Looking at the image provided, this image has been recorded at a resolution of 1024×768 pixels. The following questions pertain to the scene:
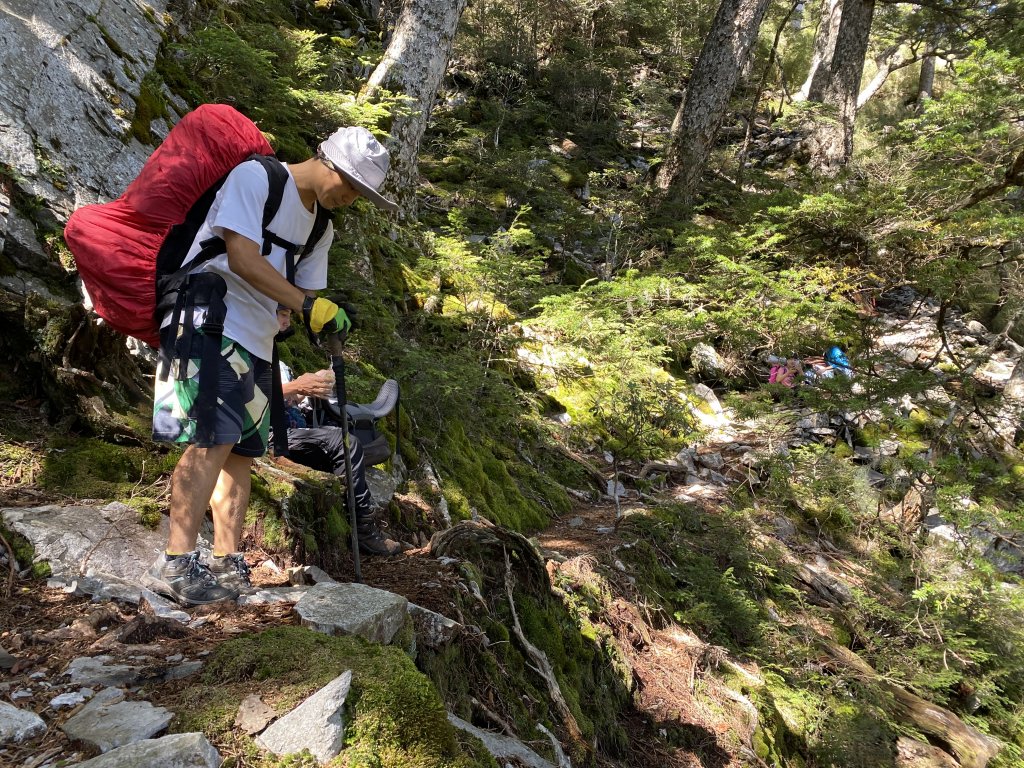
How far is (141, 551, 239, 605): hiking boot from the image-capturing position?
2535 mm

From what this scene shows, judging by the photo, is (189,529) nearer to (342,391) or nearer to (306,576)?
(306,576)

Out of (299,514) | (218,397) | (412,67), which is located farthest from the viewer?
(412,67)

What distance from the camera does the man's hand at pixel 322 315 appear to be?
2.60 meters

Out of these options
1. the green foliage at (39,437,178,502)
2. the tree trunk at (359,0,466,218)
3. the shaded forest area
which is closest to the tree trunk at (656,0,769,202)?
the shaded forest area

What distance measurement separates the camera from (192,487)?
251 cm

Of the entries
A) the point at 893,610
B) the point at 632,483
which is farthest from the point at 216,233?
the point at 893,610

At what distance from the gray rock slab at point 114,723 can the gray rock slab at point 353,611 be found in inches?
25.1

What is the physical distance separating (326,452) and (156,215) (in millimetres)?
1639

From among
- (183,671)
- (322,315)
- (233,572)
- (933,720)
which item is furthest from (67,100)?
(933,720)

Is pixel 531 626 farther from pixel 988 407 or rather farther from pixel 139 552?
pixel 988 407

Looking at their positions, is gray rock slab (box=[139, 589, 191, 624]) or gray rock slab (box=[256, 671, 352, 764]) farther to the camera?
gray rock slab (box=[139, 589, 191, 624])

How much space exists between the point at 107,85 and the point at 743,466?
8.45m

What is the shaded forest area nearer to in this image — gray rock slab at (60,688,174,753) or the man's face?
gray rock slab at (60,688,174,753)

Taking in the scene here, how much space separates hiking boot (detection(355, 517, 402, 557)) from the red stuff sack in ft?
5.90
